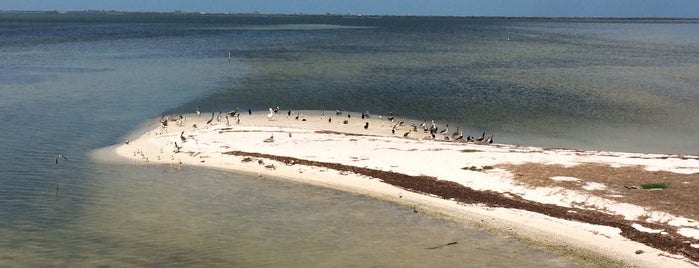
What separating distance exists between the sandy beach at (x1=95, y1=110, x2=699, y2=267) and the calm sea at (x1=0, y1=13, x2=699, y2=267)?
118cm

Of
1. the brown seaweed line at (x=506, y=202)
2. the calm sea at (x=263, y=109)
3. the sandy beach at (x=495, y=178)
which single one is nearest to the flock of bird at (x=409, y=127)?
the sandy beach at (x=495, y=178)

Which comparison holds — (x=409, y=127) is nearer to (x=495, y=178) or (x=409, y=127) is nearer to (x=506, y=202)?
(x=495, y=178)

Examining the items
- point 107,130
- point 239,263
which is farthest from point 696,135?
point 107,130

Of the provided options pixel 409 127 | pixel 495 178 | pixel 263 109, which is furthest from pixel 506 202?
pixel 263 109

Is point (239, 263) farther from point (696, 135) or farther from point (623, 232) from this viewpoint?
point (696, 135)

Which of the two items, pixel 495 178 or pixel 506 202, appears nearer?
pixel 506 202

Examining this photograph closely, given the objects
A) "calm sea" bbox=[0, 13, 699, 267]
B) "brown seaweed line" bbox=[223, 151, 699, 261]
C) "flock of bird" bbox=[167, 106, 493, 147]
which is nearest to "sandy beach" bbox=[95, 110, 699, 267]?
"brown seaweed line" bbox=[223, 151, 699, 261]

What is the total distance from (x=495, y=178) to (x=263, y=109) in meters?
23.4

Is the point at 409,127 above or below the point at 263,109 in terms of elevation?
below

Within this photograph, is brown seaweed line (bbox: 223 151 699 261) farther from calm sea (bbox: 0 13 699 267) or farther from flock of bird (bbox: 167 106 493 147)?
flock of bird (bbox: 167 106 493 147)

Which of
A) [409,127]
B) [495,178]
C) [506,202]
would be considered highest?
[409,127]

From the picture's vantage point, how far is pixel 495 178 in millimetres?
23766

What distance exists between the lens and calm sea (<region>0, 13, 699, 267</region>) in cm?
1806

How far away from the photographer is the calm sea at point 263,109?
18062mm
